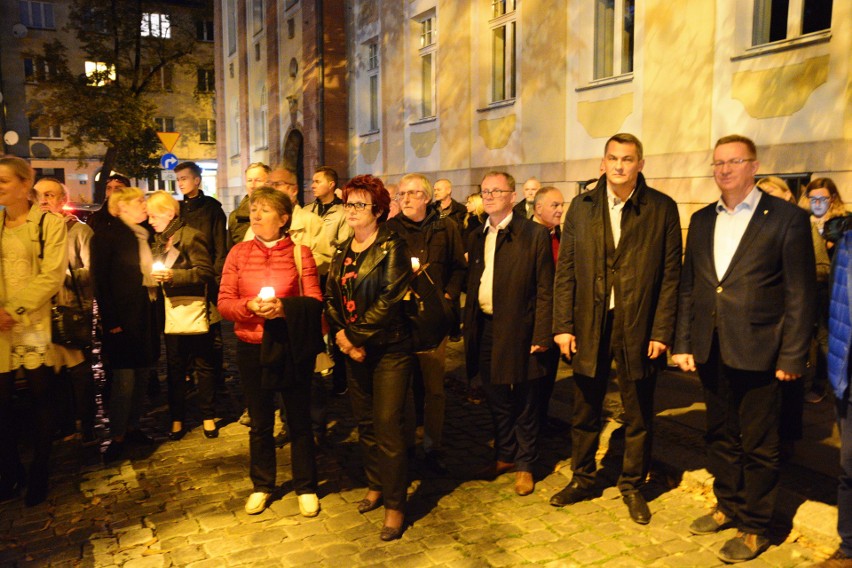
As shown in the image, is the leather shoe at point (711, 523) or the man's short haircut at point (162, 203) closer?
the leather shoe at point (711, 523)

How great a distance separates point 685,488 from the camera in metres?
4.84

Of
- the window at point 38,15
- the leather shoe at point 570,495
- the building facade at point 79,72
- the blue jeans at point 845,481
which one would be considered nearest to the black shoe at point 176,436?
the leather shoe at point 570,495

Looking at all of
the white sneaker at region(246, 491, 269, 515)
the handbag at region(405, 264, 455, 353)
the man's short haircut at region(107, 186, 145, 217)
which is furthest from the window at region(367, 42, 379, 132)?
the white sneaker at region(246, 491, 269, 515)

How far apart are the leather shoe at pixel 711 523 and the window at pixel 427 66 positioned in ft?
40.4

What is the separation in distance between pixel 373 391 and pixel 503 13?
33.0 ft

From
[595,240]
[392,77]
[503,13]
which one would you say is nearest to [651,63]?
[503,13]

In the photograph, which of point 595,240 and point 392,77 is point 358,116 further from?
point 595,240

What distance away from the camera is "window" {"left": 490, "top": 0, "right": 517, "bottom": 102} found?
12.6 metres

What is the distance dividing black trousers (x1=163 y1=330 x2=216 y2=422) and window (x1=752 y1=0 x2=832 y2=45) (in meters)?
6.89

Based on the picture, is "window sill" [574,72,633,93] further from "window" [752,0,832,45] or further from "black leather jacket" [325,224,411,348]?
"black leather jacket" [325,224,411,348]

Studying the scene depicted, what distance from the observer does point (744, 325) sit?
390 centimetres

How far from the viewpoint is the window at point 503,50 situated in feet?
41.4

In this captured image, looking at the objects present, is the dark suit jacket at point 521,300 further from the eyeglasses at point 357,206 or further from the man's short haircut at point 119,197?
the man's short haircut at point 119,197

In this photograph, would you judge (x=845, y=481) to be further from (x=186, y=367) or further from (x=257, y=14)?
(x=257, y=14)
